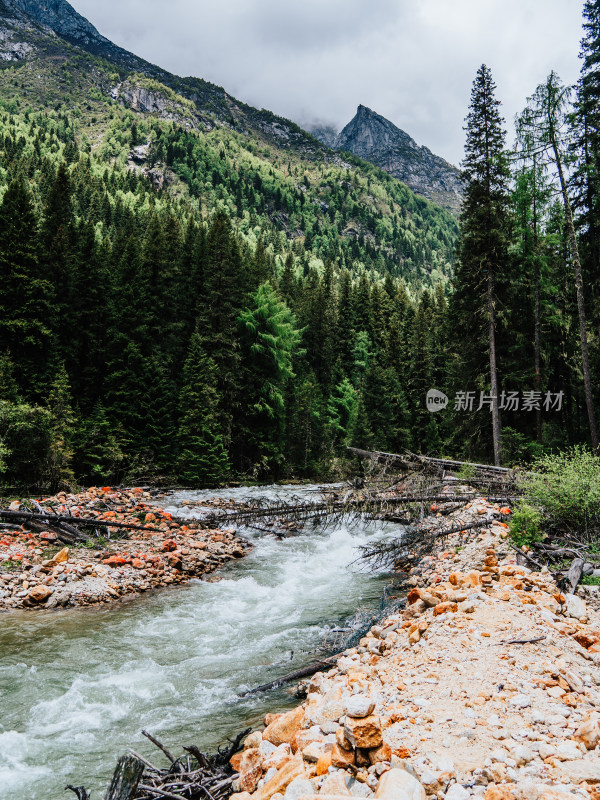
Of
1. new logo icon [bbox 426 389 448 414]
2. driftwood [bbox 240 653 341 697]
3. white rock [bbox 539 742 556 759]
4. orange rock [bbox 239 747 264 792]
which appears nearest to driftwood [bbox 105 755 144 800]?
orange rock [bbox 239 747 264 792]

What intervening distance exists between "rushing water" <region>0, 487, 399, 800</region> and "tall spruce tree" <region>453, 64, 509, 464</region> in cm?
1415

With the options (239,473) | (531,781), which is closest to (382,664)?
(531,781)

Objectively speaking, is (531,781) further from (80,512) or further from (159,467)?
(159,467)

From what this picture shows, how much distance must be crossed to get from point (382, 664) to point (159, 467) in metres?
23.5

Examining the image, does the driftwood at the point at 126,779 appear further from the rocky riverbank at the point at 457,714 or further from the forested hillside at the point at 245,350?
the forested hillside at the point at 245,350

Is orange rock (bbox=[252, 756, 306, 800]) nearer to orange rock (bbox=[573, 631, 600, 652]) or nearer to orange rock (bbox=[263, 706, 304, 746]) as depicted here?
orange rock (bbox=[263, 706, 304, 746])

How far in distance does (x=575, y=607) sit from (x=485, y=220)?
19231mm

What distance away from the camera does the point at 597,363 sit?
68.0 ft

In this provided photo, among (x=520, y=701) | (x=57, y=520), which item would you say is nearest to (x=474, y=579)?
(x=520, y=701)

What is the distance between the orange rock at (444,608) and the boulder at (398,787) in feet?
12.5

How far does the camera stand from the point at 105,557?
1173 cm

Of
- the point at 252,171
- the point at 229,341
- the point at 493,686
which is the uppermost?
the point at 252,171

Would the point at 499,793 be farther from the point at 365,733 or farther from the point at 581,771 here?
the point at 365,733

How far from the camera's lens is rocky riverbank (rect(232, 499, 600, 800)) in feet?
9.66
